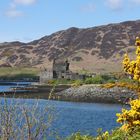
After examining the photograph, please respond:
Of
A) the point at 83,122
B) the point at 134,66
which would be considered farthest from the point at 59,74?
the point at 134,66

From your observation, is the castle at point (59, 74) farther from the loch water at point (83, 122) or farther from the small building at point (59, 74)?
the loch water at point (83, 122)

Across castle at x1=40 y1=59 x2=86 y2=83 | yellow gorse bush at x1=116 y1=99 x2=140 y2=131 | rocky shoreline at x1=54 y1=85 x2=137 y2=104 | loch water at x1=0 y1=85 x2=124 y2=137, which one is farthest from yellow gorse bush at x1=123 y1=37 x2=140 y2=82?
castle at x1=40 y1=59 x2=86 y2=83

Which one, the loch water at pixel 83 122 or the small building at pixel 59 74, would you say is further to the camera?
the small building at pixel 59 74

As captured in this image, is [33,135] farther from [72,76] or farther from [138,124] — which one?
[72,76]

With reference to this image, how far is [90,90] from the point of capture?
86.9 meters

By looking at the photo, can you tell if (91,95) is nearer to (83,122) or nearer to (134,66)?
(83,122)

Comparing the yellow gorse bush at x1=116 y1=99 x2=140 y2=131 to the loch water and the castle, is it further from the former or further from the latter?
the castle

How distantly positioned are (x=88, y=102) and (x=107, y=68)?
4622 inches

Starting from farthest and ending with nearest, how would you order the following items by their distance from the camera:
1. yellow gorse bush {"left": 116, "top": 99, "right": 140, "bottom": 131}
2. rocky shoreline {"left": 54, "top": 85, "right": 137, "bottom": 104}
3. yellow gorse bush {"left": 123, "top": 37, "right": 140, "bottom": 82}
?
rocky shoreline {"left": 54, "top": 85, "right": 137, "bottom": 104} < yellow gorse bush {"left": 123, "top": 37, "right": 140, "bottom": 82} < yellow gorse bush {"left": 116, "top": 99, "right": 140, "bottom": 131}

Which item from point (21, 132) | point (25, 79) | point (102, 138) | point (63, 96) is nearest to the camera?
point (21, 132)

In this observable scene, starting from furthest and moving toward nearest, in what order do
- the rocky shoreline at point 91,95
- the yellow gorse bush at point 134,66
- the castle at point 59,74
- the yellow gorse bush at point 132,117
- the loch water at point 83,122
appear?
the castle at point 59,74
the rocky shoreline at point 91,95
the loch water at point 83,122
the yellow gorse bush at point 134,66
the yellow gorse bush at point 132,117

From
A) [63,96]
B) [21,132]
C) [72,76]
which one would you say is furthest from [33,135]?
[72,76]

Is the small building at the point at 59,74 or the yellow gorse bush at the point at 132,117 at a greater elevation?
the yellow gorse bush at the point at 132,117

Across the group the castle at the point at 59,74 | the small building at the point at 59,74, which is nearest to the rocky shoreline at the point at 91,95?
the small building at the point at 59,74
